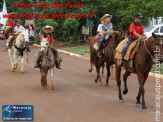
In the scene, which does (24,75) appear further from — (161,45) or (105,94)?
(161,45)

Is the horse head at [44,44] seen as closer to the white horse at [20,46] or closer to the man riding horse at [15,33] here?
the white horse at [20,46]

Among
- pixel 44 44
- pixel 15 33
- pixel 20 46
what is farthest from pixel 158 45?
pixel 15 33

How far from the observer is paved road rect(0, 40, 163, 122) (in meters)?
8.55

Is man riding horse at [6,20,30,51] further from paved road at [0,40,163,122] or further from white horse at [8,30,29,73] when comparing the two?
paved road at [0,40,163,122]

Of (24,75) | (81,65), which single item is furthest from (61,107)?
(81,65)

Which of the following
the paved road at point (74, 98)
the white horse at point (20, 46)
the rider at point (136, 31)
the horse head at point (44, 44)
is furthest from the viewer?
the white horse at point (20, 46)

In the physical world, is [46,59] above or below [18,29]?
below

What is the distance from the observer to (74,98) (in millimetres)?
10758

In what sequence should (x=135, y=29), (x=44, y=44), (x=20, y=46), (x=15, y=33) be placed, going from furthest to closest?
(x=15, y=33)
(x=20, y=46)
(x=44, y=44)
(x=135, y=29)

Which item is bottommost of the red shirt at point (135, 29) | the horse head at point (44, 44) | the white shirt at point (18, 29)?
the horse head at point (44, 44)

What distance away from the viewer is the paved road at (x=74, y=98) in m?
8.55

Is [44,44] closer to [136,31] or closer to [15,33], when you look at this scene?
[136,31]

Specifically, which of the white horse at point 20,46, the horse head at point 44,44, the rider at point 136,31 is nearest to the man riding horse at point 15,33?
Result: the white horse at point 20,46

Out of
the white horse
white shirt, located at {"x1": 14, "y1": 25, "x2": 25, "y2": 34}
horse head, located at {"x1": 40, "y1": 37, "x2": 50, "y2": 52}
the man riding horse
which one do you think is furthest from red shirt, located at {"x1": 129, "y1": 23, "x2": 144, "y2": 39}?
white shirt, located at {"x1": 14, "y1": 25, "x2": 25, "y2": 34}
